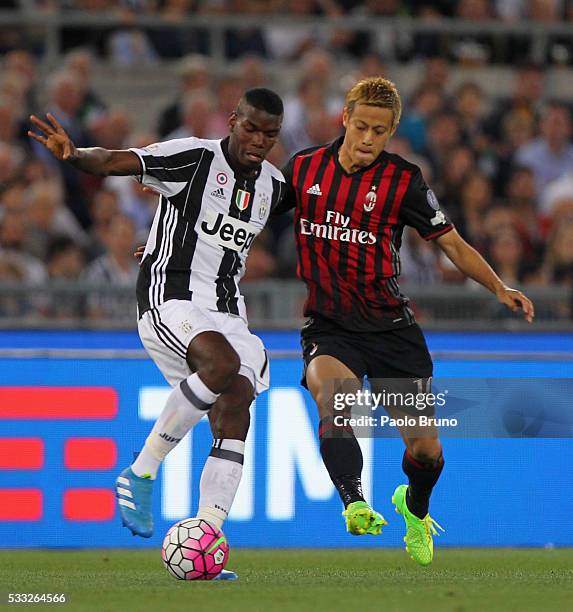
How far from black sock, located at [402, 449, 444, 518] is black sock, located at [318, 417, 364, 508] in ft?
1.71

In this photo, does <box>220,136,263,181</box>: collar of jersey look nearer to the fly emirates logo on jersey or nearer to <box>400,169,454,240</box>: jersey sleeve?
the fly emirates logo on jersey

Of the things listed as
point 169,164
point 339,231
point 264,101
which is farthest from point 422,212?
point 169,164

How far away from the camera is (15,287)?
9633 mm

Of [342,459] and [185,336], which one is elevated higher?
[185,336]

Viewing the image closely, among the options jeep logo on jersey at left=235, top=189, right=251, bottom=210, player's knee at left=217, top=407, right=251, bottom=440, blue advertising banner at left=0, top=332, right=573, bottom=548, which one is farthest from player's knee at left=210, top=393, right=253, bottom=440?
blue advertising banner at left=0, top=332, right=573, bottom=548

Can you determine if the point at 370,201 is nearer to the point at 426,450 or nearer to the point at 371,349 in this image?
the point at 371,349

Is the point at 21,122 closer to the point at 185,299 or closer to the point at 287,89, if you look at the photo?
the point at 287,89

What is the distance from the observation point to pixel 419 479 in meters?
7.50

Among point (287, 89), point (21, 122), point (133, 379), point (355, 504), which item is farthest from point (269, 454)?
point (287, 89)

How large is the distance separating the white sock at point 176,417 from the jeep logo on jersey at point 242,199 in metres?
0.96

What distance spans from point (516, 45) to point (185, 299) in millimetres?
8730

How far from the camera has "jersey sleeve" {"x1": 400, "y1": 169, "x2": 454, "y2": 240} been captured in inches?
289

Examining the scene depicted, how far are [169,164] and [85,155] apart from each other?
529 mm

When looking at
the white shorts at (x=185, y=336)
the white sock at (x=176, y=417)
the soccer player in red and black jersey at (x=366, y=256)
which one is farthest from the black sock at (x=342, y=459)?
the white sock at (x=176, y=417)
